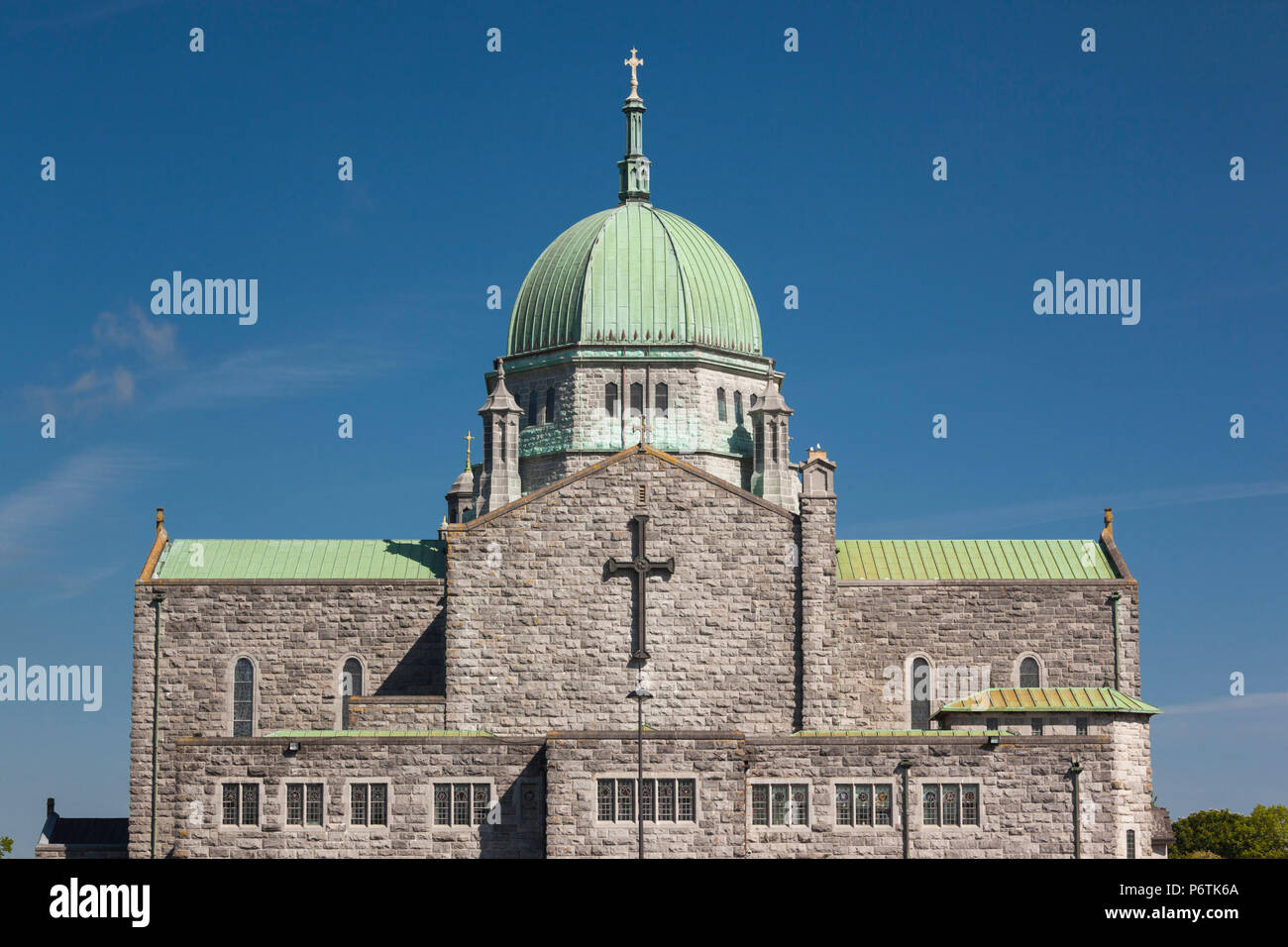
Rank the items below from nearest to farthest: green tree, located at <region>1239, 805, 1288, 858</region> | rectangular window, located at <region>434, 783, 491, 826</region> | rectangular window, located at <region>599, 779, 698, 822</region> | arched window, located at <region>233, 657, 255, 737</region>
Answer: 1. rectangular window, located at <region>599, 779, 698, 822</region>
2. rectangular window, located at <region>434, 783, 491, 826</region>
3. arched window, located at <region>233, 657, 255, 737</region>
4. green tree, located at <region>1239, 805, 1288, 858</region>

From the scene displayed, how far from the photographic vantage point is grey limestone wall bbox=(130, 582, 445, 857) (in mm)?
63875

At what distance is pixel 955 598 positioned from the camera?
211ft

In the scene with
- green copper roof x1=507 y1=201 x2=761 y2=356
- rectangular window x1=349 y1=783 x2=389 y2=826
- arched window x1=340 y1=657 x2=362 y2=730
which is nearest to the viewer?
rectangular window x1=349 y1=783 x2=389 y2=826

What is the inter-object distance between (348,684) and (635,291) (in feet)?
61.4

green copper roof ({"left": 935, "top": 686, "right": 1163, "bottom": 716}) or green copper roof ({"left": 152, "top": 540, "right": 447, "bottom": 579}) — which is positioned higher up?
green copper roof ({"left": 152, "top": 540, "right": 447, "bottom": 579})

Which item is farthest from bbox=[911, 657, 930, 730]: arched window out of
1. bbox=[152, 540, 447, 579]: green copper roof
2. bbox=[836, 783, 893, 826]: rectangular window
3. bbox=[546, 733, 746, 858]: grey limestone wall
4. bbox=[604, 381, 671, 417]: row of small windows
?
bbox=[152, 540, 447, 579]: green copper roof

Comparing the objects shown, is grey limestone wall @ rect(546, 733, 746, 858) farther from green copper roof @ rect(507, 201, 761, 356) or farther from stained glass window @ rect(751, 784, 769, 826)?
green copper roof @ rect(507, 201, 761, 356)

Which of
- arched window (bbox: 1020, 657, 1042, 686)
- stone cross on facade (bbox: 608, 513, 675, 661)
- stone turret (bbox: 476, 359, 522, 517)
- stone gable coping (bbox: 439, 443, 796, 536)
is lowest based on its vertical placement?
arched window (bbox: 1020, 657, 1042, 686)

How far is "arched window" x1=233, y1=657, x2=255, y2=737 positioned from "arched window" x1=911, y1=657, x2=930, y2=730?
21748 millimetres

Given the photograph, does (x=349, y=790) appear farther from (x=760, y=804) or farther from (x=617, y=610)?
(x=760, y=804)

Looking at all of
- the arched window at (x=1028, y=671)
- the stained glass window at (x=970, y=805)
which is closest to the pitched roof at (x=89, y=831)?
the stained glass window at (x=970, y=805)
